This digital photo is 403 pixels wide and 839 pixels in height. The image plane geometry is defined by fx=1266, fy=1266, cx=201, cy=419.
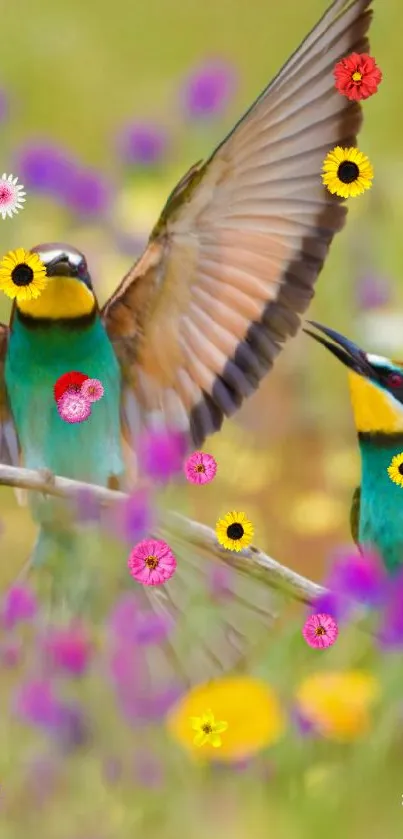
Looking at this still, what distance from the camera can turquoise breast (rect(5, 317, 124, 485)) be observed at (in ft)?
3.69

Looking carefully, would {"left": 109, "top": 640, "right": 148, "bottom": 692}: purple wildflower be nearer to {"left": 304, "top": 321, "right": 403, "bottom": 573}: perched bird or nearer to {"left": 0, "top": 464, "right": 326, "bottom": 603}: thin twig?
{"left": 0, "top": 464, "right": 326, "bottom": 603}: thin twig

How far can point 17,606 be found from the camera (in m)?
1.17

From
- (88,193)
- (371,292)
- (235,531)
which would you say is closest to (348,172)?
(371,292)

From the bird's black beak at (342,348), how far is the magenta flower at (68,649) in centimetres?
35

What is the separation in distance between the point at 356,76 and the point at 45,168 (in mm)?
292

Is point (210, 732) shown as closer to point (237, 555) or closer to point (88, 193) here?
point (237, 555)

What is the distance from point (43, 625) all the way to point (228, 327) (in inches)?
12.9

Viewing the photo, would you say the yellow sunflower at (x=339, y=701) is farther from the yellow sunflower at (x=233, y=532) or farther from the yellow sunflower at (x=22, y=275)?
the yellow sunflower at (x=22, y=275)

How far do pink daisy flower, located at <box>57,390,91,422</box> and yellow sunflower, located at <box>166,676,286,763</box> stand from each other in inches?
11.0

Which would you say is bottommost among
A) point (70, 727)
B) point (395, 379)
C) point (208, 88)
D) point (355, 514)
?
point (70, 727)

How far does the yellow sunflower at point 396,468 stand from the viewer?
115 centimetres

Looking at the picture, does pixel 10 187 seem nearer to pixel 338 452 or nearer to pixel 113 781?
Answer: pixel 338 452

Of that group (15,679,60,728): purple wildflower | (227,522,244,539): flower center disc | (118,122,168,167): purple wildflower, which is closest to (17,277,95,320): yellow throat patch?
(118,122,168,167): purple wildflower

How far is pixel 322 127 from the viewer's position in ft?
3.69
